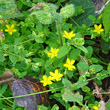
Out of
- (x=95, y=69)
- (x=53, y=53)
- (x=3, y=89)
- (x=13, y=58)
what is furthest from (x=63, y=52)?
(x=3, y=89)

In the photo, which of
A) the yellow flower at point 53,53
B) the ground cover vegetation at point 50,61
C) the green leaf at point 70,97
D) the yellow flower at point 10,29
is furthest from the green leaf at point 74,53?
the yellow flower at point 10,29

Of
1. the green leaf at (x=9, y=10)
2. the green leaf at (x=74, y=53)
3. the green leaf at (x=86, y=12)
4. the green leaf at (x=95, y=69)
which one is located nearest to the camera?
the green leaf at (x=95, y=69)

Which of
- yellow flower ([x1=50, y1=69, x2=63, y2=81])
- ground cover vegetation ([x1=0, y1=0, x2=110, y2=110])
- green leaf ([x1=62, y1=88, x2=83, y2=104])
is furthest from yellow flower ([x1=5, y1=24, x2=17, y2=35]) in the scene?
green leaf ([x1=62, y1=88, x2=83, y2=104])

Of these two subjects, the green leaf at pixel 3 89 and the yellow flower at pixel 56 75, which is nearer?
the yellow flower at pixel 56 75

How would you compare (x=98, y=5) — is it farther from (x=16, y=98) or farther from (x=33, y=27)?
(x=16, y=98)

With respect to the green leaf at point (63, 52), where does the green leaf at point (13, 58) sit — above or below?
below

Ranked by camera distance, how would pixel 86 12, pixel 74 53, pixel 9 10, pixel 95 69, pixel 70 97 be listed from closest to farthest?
pixel 70 97
pixel 95 69
pixel 74 53
pixel 9 10
pixel 86 12

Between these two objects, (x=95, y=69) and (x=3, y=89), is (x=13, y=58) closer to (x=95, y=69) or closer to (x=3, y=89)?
(x=3, y=89)

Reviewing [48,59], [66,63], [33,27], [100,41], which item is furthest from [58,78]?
[100,41]

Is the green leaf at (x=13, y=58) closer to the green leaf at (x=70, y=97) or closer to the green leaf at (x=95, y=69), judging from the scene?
the green leaf at (x=70, y=97)
